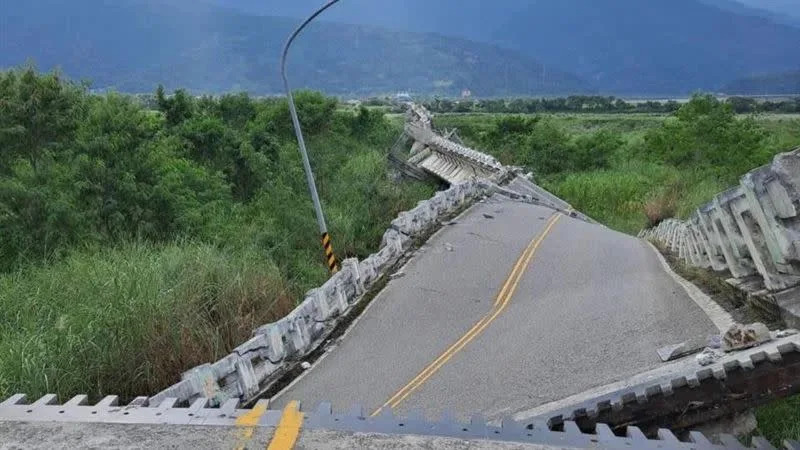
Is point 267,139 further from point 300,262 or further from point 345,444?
point 345,444

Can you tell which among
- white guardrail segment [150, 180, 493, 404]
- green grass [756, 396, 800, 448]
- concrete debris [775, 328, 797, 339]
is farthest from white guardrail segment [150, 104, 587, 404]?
concrete debris [775, 328, 797, 339]

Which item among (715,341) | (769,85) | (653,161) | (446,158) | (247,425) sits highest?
→ (446,158)

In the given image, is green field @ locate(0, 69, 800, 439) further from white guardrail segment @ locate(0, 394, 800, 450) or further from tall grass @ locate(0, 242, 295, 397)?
white guardrail segment @ locate(0, 394, 800, 450)

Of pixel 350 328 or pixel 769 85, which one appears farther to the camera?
pixel 769 85

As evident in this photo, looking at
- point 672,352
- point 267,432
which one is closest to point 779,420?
point 672,352

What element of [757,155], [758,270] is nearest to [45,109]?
[758,270]

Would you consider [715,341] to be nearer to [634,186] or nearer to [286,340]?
[286,340]

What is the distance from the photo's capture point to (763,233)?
9148mm

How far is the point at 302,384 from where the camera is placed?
31.1 ft

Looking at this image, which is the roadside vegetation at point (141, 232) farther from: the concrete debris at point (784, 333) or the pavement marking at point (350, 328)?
the concrete debris at point (784, 333)

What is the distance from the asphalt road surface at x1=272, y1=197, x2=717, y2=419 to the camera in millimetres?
8961

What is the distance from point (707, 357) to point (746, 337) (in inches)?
18.9

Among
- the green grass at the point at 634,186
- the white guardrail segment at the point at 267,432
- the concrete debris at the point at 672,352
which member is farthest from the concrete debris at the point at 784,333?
the green grass at the point at 634,186

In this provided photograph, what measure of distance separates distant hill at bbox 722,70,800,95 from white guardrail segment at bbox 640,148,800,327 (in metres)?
157
